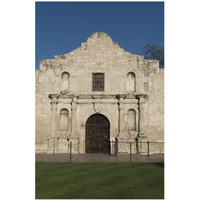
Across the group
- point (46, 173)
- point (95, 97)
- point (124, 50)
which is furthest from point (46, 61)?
point (46, 173)

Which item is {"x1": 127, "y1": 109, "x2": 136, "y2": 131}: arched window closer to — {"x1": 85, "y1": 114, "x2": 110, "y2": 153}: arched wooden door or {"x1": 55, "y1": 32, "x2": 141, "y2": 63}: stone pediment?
{"x1": 85, "y1": 114, "x2": 110, "y2": 153}: arched wooden door

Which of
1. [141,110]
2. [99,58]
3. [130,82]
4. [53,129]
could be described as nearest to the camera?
[53,129]

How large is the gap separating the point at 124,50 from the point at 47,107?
6.78 m

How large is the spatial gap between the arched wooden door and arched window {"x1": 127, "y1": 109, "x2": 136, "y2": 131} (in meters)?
1.47

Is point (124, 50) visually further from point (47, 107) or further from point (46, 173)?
point (46, 173)

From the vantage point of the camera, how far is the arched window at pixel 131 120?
16.4m

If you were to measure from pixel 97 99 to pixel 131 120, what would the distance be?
281 cm

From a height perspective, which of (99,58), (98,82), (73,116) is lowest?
(73,116)

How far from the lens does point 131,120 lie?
16547mm

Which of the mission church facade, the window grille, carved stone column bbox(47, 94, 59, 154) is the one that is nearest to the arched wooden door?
the mission church facade

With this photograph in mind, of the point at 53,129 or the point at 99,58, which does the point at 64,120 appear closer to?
the point at 53,129

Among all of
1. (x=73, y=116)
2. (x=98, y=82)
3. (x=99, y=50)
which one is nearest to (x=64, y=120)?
(x=73, y=116)

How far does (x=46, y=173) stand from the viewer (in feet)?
28.7

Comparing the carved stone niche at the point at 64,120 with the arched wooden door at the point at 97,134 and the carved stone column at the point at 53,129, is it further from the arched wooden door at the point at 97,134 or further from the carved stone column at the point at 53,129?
the arched wooden door at the point at 97,134
